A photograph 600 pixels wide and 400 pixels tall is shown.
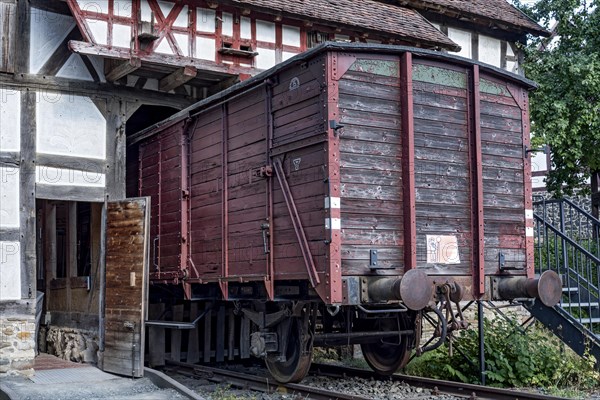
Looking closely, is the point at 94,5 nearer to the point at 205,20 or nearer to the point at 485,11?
the point at 205,20

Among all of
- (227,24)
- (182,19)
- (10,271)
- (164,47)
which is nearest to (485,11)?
(227,24)

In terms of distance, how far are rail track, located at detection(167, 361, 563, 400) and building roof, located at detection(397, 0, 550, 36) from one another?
26.1 ft

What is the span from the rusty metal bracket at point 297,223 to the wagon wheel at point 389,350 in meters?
2.21

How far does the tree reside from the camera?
14883 mm

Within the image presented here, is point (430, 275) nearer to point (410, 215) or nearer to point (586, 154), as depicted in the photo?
point (410, 215)

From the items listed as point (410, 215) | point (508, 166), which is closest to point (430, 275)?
point (410, 215)

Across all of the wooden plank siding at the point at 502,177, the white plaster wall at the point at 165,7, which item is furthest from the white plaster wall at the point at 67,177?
the wooden plank siding at the point at 502,177

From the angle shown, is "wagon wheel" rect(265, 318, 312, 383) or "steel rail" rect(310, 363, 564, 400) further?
"wagon wheel" rect(265, 318, 312, 383)

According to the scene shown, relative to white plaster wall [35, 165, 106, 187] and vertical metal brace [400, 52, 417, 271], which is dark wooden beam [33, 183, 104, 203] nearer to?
white plaster wall [35, 165, 106, 187]

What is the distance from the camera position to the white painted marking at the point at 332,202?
7215 millimetres

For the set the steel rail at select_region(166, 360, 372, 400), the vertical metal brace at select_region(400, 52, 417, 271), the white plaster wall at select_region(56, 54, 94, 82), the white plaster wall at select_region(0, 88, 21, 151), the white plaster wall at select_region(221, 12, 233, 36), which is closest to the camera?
the vertical metal brace at select_region(400, 52, 417, 271)

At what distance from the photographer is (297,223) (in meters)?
7.66

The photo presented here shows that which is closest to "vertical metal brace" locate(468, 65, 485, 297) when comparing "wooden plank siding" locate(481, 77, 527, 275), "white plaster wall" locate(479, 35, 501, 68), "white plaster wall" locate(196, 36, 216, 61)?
"wooden plank siding" locate(481, 77, 527, 275)

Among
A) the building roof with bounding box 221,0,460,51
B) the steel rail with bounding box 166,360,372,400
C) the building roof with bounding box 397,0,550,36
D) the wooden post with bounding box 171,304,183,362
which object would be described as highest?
the building roof with bounding box 397,0,550,36
